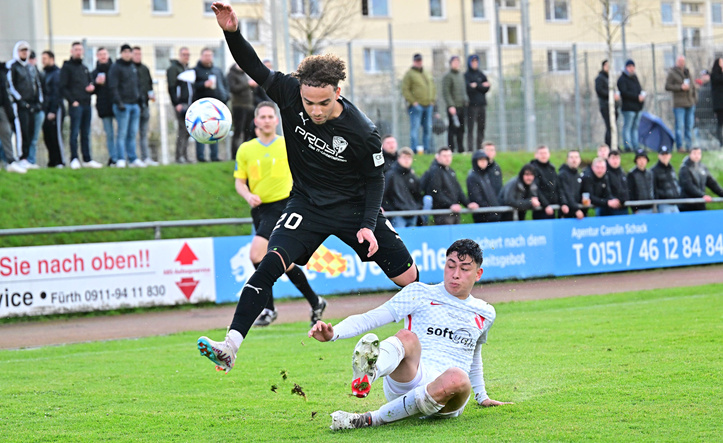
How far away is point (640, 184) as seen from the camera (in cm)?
1905

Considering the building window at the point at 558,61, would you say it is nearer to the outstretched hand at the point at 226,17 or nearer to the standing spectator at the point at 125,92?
the standing spectator at the point at 125,92

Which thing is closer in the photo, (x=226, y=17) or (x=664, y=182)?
(x=226, y=17)

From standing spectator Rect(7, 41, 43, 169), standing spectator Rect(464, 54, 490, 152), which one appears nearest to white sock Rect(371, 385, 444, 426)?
→ standing spectator Rect(7, 41, 43, 169)

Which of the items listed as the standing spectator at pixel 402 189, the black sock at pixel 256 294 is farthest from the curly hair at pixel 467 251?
the standing spectator at pixel 402 189

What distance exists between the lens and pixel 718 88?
78.1 feet

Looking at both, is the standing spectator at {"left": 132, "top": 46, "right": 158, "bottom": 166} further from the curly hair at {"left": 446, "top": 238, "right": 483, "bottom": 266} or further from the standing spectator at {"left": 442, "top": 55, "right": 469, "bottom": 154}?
the curly hair at {"left": 446, "top": 238, "right": 483, "bottom": 266}

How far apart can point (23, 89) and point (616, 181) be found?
11.5m

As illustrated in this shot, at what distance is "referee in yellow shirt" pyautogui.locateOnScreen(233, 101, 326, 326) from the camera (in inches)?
428

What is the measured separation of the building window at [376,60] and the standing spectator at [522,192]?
22.5 ft

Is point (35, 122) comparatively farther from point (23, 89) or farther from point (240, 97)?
point (240, 97)

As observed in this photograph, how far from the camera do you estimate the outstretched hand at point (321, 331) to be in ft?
17.0

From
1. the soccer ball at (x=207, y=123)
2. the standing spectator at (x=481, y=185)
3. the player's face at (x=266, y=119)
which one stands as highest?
the player's face at (x=266, y=119)

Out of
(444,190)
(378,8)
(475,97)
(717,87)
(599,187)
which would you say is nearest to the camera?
(444,190)

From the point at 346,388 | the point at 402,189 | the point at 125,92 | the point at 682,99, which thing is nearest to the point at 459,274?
the point at 346,388
